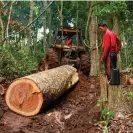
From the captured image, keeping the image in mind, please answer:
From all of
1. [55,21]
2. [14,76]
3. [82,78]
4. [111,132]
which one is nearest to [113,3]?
[82,78]

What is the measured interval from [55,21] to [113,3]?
73.4 feet

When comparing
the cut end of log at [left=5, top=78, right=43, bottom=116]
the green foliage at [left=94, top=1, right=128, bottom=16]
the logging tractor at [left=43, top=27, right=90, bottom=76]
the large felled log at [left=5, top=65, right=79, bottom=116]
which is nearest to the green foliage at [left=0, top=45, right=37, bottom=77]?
the logging tractor at [left=43, top=27, right=90, bottom=76]

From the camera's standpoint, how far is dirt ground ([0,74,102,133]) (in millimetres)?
6453

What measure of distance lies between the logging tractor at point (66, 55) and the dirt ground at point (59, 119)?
3.30 meters

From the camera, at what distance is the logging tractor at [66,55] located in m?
12.0

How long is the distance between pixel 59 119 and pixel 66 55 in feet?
17.0

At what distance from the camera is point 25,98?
24.3ft

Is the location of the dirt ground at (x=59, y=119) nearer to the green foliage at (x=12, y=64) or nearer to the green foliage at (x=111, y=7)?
the green foliage at (x=12, y=64)

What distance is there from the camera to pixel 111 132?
619 centimetres

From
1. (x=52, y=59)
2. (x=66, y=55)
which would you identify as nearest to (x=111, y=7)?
(x=66, y=55)

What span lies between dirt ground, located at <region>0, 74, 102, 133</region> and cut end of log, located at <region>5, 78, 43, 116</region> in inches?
6.3

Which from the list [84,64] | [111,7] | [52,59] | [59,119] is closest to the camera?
[59,119]

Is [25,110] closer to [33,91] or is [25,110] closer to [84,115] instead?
[33,91]

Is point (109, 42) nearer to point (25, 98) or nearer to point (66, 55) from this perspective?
point (25, 98)
